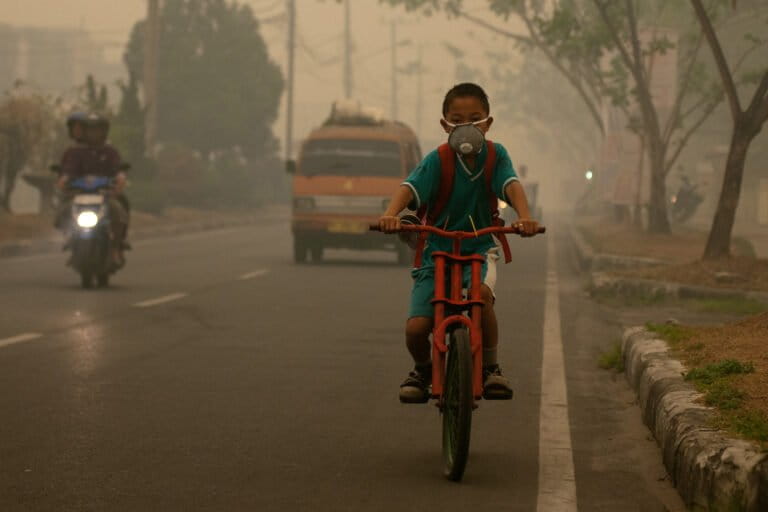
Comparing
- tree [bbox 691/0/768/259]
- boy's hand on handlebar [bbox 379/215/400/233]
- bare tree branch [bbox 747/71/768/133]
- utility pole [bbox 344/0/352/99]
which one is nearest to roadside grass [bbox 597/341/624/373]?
boy's hand on handlebar [bbox 379/215/400/233]

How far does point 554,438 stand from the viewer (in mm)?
9055

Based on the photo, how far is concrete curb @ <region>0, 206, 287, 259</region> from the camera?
92.3 feet

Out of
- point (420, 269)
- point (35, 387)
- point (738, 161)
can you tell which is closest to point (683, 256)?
point (738, 161)

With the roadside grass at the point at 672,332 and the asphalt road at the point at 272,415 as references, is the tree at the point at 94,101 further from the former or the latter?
the roadside grass at the point at 672,332

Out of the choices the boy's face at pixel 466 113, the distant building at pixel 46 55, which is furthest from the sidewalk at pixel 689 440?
the distant building at pixel 46 55

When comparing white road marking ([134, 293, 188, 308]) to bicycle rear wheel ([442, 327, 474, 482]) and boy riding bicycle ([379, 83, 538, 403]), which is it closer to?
boy riding bicycle ([379, 83, 538, 403])

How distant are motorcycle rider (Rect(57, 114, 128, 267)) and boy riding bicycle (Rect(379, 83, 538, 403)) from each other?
11.6 m

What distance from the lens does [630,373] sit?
452 inches

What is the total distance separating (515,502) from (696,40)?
2890cm

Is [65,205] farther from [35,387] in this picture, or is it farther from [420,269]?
[420,269]

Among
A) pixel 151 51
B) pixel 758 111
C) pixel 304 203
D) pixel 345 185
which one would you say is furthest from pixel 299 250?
pixel 151 51

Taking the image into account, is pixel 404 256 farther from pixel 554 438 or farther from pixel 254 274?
pixel 554 438

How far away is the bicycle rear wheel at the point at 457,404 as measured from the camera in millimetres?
7445

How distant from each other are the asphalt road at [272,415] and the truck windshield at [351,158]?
336 inches
